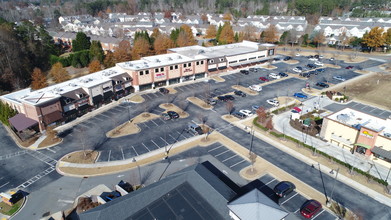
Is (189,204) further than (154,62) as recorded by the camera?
No

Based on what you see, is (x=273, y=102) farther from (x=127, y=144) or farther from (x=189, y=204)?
(x=189, y=204)

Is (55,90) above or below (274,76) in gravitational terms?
above

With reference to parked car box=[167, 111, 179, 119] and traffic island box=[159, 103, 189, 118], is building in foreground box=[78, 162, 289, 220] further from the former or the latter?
traffic island box=[159, 103, 189, 118]

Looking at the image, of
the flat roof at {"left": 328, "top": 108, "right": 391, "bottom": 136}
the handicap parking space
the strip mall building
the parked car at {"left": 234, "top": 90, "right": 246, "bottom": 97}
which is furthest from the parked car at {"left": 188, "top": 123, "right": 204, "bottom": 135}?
the strip mall building

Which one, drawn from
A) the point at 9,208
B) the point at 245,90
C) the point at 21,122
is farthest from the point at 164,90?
the point at 9,208

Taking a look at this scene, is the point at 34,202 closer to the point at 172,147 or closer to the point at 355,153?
the point at 172,147

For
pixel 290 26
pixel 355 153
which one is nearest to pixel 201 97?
pixel 355 153
